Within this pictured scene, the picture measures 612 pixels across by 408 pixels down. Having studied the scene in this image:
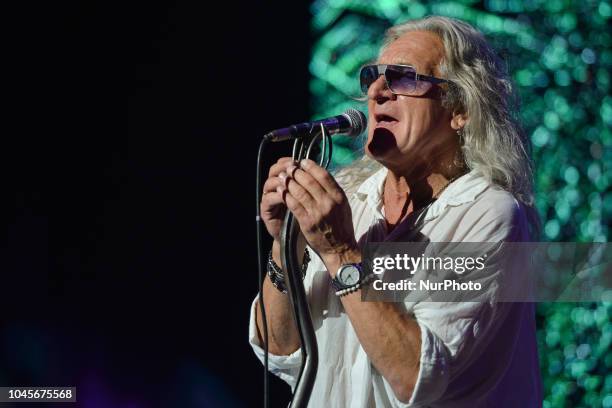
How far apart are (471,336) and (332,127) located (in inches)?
22.0

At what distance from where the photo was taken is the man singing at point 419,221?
1679 millimetres

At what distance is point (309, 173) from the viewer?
171cm

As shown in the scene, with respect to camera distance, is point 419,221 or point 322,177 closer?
point 322,177

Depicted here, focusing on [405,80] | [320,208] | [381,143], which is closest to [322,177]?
[320,208]

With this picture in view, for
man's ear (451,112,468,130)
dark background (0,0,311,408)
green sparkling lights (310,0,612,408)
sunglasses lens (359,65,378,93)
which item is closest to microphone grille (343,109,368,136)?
sunglasses lens (359,65,378,93)

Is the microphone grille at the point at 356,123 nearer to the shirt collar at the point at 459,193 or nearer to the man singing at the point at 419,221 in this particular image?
the man singing at the point at 419,221

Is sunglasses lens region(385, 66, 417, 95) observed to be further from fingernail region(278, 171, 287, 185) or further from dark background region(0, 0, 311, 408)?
dark background region(0, 0, 311, 408)

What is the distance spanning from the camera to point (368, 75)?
2.07 m

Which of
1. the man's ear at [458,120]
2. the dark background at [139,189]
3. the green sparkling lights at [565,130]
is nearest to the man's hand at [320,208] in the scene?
the man's ear at [458,120]

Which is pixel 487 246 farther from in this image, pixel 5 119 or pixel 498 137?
pixel 5 119

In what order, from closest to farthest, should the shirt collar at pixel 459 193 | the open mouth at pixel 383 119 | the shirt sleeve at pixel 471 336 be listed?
1. the shirt sleeve at pixel 471 336
2. the shirt collar at pixel 459 193
3. the open mouth at pixel 383 119

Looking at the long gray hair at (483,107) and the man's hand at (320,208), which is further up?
the long gray hair at (483,107)

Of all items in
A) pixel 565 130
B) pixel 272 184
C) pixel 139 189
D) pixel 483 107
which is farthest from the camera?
pixel 565 130

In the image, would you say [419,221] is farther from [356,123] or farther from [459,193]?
[356,123]
